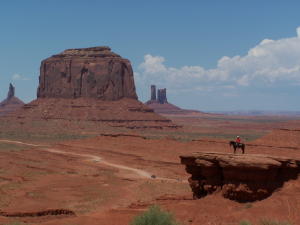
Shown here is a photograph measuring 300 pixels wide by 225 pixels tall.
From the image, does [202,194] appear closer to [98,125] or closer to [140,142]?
[140,142]

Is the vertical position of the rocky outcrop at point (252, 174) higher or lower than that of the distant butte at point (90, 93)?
lower

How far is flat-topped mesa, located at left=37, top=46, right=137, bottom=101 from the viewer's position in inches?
3696

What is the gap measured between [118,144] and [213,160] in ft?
123

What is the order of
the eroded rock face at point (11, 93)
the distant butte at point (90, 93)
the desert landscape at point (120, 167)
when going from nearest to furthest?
the desert landscape at point (120, 167)
the distant butte at point (90, 93)
the eroded rock face at point (11, 93)

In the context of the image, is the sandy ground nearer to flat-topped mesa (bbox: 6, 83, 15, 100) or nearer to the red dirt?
the red dirt

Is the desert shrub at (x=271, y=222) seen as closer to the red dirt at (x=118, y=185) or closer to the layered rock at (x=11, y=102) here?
the red dirt at (x=118, y=185)

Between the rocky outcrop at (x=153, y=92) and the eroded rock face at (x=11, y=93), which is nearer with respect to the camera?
the eroded rock face at (x=11, y=93)

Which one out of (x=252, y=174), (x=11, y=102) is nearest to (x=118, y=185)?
(x=252, y=174)

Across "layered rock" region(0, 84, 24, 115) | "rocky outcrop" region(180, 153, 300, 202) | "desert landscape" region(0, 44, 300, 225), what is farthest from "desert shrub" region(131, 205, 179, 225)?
"layered rock" region(0, 84, 24, 115)

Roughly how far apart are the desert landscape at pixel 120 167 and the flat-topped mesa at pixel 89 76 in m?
0.22

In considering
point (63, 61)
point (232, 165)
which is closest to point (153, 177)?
point (232, 165)

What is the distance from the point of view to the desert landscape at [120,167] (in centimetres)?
1631

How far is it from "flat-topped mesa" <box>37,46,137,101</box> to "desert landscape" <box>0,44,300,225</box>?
22 centimetres

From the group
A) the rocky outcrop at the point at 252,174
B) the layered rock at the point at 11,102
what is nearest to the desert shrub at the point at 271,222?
the rocky outcrop at the point at 252,174
